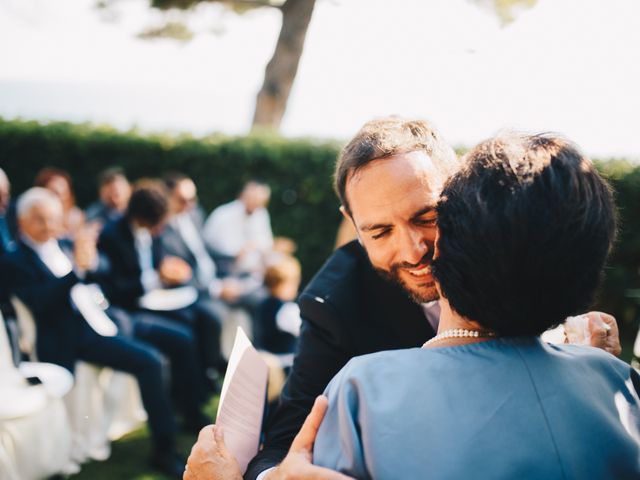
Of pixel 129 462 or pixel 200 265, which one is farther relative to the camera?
pixel 200 265

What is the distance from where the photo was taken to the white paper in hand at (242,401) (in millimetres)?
1845

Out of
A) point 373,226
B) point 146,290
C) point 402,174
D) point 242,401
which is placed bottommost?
point 146,290

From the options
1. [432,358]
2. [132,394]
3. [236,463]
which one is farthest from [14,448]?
[432,358]

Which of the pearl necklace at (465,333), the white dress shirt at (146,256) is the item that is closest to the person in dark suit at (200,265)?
the white dress shirt at (146,256)

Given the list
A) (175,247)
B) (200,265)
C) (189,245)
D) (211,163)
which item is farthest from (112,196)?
(211,163)

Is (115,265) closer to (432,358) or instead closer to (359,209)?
(359,209)

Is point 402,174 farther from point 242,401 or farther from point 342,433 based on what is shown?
point 342,433

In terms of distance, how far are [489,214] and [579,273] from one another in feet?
0.77

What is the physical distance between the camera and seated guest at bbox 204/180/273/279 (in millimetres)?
8758

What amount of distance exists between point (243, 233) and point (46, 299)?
4.64 meters

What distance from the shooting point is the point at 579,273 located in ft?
4.46

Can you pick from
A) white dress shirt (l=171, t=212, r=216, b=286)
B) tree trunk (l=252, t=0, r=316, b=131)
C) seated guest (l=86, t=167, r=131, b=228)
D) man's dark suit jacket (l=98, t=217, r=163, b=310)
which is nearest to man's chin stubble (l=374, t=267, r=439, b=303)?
man's dark suit jacket (l=98, t=217, r=163, b=310)

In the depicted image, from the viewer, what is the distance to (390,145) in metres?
2.11

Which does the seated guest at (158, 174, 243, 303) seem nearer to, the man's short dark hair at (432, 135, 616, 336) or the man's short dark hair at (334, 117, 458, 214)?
the man's short dark hair at (334, 117, 458, 214)
